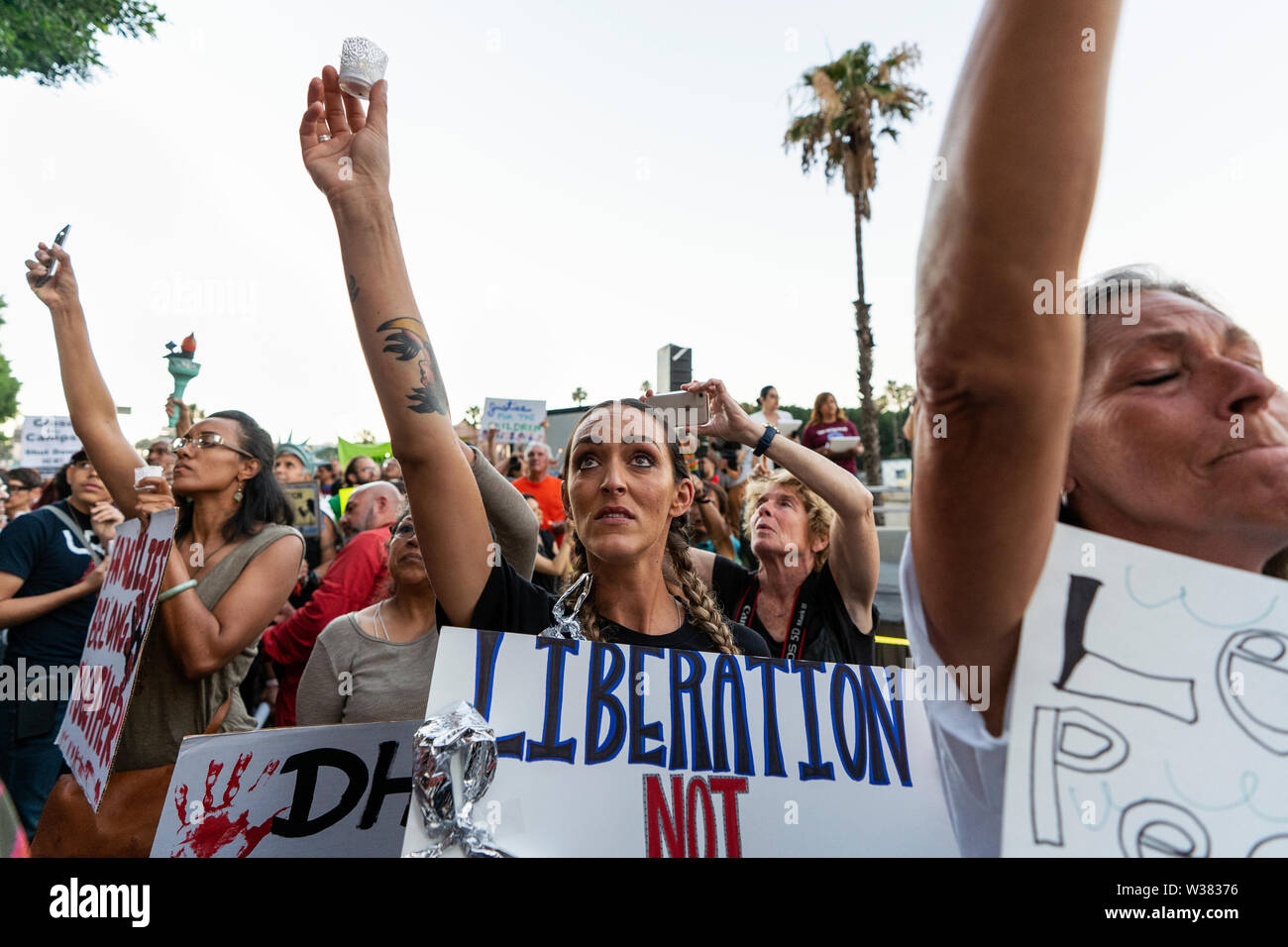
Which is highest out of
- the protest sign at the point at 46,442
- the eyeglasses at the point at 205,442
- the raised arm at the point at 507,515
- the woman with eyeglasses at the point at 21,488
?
the protest sign at the point at 46,442

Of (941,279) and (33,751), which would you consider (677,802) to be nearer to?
(941,279)

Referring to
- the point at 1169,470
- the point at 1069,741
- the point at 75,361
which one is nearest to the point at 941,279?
the point at 1169,470

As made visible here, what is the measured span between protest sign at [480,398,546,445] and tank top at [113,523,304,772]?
5.84m

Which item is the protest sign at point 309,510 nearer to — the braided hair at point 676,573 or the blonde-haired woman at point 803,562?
the blonde-haired woman at point 803,562

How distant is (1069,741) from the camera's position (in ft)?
2.76

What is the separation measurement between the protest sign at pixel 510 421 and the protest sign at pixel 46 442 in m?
4.88

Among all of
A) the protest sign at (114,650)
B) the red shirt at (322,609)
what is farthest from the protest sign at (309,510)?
the protest sign at (114,650)

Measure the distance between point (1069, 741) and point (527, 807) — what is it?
0.84m

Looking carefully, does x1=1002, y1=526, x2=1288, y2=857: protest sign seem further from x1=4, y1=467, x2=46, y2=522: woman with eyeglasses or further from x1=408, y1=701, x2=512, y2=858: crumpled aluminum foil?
x1=4, y1=467, x2=46, y2=522: woman with eyeglasses

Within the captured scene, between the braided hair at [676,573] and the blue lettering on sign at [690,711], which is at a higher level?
the braided hair at [676,573]

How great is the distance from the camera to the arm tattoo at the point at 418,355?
1511 millimetres

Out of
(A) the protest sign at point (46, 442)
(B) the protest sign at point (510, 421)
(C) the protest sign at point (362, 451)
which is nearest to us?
(B) the protest sign at point (510, 421)

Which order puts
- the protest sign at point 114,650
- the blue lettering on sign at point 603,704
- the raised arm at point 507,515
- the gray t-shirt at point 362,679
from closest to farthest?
the blue lettering on sign at point 603,704
the protest sign at point 114,650
the raised arm at point 507,515
the gray t-shirt at point 362,679
